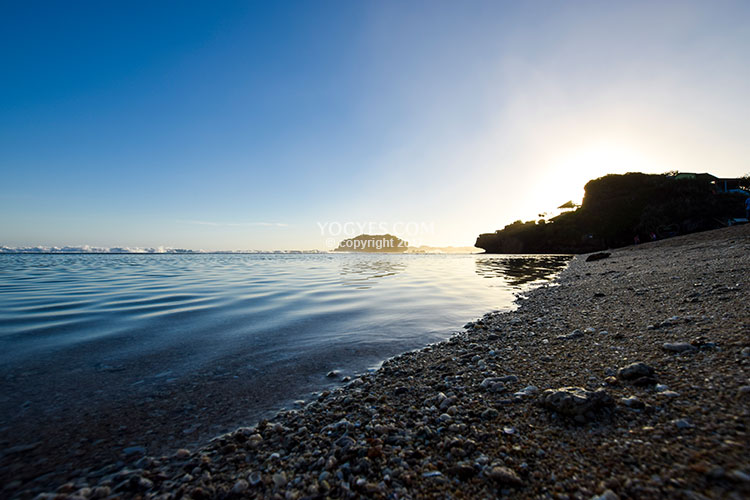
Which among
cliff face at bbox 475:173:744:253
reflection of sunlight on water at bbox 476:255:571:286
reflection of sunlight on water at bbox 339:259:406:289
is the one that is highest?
cliff face at bbox 475:173:744:253

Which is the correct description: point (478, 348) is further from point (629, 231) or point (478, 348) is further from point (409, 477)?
point (629, 231)

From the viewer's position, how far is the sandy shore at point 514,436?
91.0 inches

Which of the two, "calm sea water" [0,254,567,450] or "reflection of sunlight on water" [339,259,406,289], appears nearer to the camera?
"calm sea water" [0,254,567,450]

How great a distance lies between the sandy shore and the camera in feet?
7.59

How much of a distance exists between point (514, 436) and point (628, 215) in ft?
383

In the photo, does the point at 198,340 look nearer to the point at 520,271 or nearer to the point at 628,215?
the point at 520,271

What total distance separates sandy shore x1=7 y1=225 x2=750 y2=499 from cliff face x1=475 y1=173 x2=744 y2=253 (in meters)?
83.5

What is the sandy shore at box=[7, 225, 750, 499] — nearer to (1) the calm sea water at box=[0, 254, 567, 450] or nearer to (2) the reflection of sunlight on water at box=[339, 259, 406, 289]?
(1) the calm sea water at box=[0, 254, 567, 450]

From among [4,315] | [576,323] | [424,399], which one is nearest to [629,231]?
[576,323]

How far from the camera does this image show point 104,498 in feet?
8.96

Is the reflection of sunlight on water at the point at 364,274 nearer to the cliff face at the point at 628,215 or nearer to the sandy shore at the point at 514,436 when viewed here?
the sandy shore at the point at 514,436

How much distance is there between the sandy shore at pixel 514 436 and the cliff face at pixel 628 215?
8346 centimetres

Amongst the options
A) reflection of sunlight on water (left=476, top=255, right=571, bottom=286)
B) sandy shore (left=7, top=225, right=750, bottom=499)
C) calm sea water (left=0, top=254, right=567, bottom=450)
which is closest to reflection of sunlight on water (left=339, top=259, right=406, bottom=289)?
calm sea water (left=0, top=254, right=567, bottom=450)

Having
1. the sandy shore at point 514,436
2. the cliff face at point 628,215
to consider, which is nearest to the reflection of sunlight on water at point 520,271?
the sandy shore at point 514,436
